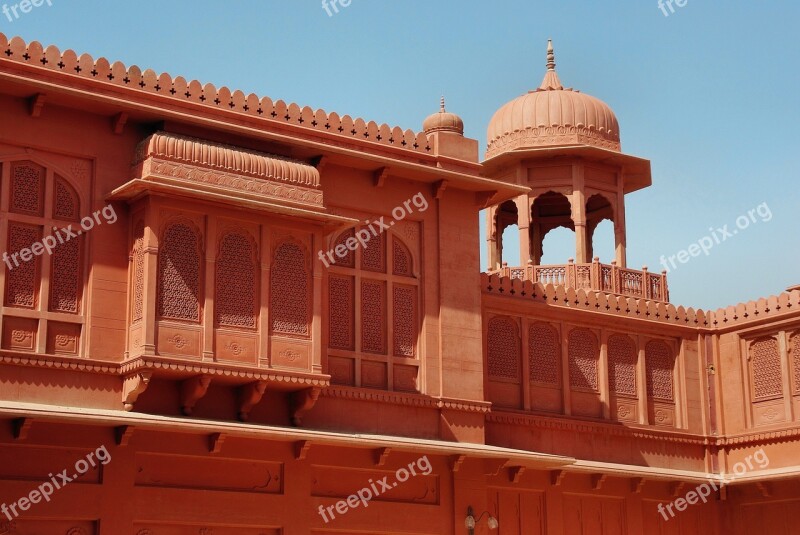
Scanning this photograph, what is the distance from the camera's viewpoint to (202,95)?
54.4 ft

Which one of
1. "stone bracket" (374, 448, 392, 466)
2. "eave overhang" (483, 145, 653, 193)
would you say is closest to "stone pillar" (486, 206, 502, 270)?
"eave overhang" (483, 145, 653, 193)

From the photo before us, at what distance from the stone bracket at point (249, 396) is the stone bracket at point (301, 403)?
0.50 metres

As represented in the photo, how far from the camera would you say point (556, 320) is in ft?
66.6

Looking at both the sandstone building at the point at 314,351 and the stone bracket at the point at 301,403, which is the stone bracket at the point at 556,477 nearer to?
the sandstone building at the point at 314,351

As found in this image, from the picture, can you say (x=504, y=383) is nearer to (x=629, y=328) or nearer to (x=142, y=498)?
(x=629, y=328)

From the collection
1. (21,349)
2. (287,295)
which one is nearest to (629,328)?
(287,295)

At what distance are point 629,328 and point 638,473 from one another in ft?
7.94

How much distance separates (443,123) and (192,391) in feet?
18.0

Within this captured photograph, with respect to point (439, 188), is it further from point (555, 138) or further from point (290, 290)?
point (555, 138)

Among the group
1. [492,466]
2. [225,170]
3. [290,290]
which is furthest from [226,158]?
[492,466]

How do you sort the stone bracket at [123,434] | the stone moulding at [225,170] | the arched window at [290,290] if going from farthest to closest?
1. the arched window at [290,290]
2. the stone moulding at [225,170]
3. the stone bracket at [123,434]

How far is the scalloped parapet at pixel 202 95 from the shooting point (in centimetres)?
1548

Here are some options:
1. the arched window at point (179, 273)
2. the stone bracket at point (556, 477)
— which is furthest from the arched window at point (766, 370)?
the arched window at point (179, 273)

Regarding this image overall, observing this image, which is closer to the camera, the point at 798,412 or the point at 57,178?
the point at 57,178
